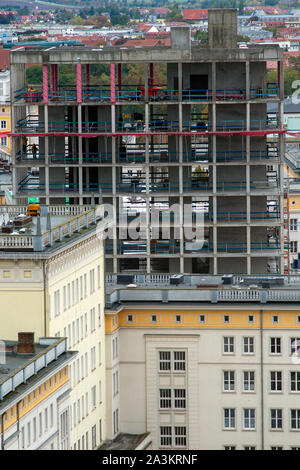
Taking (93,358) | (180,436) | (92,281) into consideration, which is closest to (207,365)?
(180,436)

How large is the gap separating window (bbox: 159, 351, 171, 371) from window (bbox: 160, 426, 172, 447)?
346 centimetres

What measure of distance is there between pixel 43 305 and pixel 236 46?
42432mm

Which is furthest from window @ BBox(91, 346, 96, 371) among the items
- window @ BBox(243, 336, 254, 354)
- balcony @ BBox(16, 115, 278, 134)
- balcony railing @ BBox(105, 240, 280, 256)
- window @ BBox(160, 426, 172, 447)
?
balcony @ BBox(16, 115, 278, 134)

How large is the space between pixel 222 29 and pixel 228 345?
29.3m

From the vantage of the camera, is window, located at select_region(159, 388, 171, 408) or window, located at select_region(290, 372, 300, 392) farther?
window, located at select_region(159, 388, 171, 408)

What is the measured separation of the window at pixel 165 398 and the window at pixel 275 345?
21.3ft

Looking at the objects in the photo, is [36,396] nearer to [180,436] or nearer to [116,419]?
[116,419]

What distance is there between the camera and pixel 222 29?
→ 13125cm

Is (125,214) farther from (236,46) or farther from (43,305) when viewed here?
(43,305)

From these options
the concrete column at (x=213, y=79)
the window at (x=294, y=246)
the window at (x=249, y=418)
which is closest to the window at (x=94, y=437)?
the window at (x=249, y=418)

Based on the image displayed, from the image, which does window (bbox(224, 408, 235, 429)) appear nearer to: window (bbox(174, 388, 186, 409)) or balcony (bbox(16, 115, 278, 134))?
window (bbox(174, 388, 186, 409))

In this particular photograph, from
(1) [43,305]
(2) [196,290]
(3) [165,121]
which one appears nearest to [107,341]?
(2) [196,290]

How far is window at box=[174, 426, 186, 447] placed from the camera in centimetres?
11131

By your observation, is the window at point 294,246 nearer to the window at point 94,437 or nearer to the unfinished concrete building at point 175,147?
the unfinished concrete building at point 175,147
